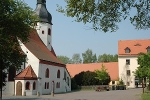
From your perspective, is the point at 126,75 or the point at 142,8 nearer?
the point at 142,8

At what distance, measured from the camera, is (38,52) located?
42.4 meters

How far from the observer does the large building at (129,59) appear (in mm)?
61000

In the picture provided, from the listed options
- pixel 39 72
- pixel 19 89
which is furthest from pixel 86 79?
pixel 19 89

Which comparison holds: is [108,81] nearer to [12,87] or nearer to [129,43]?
[129,43]

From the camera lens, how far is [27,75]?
38.0m

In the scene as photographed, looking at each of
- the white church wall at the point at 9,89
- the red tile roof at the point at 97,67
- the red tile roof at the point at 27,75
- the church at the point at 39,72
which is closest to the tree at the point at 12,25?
the church at the point at 39,72

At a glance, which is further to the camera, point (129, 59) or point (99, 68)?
point (99, 68)

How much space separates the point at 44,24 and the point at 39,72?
13.5m

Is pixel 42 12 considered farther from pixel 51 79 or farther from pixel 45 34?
pixel 51 79

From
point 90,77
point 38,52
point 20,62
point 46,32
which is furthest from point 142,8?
point 90,77

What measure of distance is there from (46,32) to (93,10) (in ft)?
132

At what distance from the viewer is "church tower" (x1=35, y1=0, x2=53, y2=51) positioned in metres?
49.3

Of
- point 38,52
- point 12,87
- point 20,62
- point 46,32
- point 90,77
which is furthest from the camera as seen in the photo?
point 90,77

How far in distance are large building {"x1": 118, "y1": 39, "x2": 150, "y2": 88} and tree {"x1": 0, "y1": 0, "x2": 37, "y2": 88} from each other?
41724 millimetres
